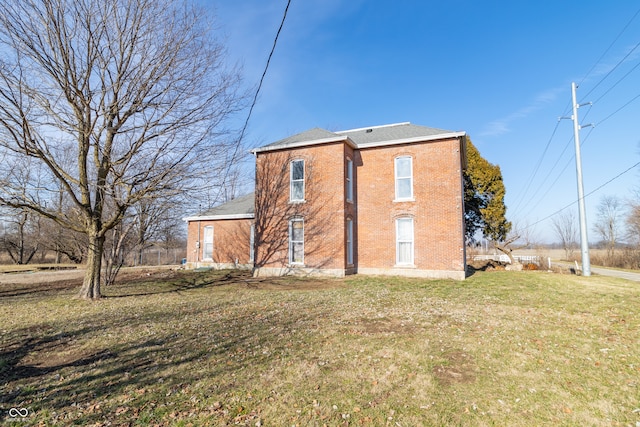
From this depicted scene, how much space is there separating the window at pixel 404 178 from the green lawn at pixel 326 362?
23.2 ft

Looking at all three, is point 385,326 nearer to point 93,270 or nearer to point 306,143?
point 93,270

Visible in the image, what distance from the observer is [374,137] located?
1652 cm

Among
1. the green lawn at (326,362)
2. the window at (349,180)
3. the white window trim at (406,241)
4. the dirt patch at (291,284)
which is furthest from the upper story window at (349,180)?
the green lawn at (326,362)

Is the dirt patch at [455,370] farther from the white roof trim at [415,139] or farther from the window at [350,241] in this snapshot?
the white roof trim at [415,139]

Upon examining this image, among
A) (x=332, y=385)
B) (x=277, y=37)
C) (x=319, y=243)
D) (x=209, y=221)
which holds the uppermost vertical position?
(x=277, y=37)

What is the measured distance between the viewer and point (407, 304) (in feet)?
27.7

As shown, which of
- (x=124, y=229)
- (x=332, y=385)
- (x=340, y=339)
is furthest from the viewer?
(x=124, y=229)

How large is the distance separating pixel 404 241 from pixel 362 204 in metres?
2.70

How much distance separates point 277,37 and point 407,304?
7385mm

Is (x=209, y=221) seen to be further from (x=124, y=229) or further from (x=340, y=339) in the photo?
(x=340, y=339)

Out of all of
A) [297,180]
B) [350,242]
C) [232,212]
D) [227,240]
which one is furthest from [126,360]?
[232,212]

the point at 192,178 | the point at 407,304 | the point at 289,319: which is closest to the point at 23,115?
the point at 192,178

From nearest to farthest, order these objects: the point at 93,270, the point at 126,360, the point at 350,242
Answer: the point at 126,360
the point at 93,270
the point at 350,242

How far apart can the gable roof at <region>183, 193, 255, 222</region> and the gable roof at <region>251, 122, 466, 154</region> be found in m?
4.71
